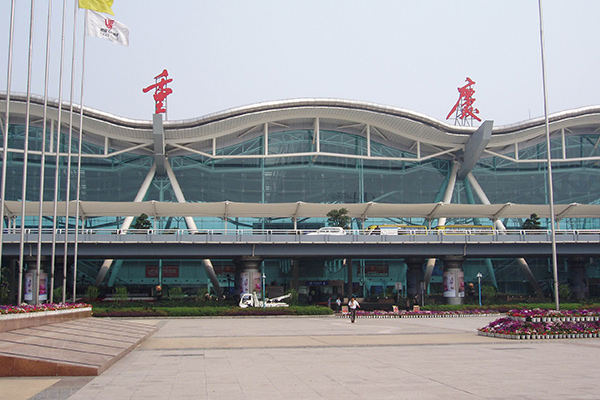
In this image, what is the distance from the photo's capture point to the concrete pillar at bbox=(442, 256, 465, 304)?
53.8 m

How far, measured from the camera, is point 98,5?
31641 mm

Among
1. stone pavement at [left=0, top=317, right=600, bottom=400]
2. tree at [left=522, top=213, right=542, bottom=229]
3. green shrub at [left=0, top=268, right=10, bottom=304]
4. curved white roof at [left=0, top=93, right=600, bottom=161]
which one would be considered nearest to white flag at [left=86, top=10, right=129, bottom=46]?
stone pavement at [left=0, top=317, right=600, bottom=400]

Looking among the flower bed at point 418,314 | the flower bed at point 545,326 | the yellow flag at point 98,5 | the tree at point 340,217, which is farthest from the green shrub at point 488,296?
the yellow flag at point 98,5

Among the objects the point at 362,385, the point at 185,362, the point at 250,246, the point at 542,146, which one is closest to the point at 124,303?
the point at 250,246

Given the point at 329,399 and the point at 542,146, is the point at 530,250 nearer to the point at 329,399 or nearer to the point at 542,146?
the point at 542,146

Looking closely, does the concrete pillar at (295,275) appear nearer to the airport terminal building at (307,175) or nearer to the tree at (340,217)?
the airport terminal building at (307,175)

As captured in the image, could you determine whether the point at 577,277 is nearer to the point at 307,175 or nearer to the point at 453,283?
the point at 453,283

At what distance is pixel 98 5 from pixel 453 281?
37.2 meters

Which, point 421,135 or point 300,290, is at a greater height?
point 421,135

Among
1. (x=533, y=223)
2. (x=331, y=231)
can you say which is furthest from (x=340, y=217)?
(x=533, y=223)

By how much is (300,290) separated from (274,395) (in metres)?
54.8

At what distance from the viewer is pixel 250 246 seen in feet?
168

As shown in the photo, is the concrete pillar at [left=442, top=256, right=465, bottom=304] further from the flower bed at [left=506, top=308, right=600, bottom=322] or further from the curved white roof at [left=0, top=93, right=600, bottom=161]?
the flower bed at [left=506, top=308, right=600, bottom=322]

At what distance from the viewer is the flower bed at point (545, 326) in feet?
83.1
